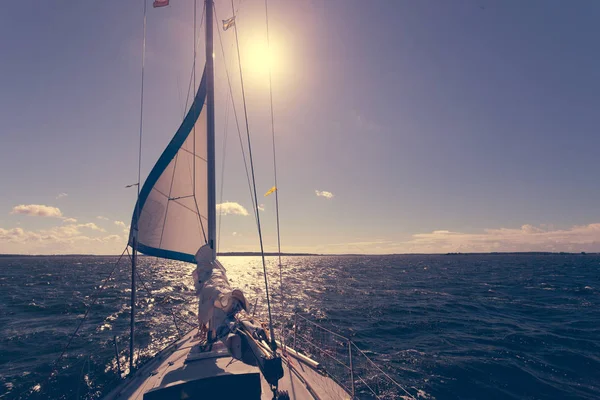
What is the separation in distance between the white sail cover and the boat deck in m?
2.90

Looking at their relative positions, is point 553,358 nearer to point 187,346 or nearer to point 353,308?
point 353,308

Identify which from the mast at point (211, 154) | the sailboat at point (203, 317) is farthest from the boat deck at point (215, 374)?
the mast at point (211, 154)

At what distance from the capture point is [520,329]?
14.6m

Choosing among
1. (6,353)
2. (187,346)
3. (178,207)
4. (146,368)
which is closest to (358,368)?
(187,346)

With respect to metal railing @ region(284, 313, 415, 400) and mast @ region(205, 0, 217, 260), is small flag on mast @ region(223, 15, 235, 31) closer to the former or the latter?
mast @ region(205, 0, 217, 260)

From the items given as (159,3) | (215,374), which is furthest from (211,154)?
(159,3)

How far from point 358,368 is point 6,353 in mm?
14514

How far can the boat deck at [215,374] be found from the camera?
5.27 m

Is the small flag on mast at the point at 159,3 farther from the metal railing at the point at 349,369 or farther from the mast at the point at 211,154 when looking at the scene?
the metal railing at the point at 349,369

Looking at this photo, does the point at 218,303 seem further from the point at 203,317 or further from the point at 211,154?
the point at 211,154

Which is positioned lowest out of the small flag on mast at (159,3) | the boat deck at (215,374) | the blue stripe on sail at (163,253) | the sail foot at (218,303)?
the boat deck at (215,374)

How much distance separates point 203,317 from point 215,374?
989 millimetres

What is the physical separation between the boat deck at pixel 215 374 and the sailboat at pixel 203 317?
2cm

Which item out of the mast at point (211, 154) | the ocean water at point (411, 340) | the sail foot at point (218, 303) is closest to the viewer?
the sail foot at point (218, 303)
